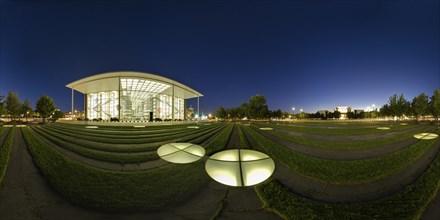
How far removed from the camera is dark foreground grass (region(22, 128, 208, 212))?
5020mm

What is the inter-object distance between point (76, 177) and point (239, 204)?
18.5ft

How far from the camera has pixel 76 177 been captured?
6871 millimetres

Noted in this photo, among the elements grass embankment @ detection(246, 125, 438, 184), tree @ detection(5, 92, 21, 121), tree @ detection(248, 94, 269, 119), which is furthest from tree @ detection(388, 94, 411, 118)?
tree @ detection(5, 92, 21, 121)

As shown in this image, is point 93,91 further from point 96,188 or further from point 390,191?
point 390,191

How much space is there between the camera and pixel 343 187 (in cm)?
612

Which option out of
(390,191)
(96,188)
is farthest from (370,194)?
(96,188)

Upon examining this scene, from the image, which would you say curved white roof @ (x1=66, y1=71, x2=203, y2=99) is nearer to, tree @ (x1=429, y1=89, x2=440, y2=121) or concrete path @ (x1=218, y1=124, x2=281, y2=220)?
concrete path @ (x1=218, y1=124, x2=281, y2=220)

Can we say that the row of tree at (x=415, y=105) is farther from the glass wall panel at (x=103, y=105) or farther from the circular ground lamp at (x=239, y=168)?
the glass wall panel at (x=103, y=105)

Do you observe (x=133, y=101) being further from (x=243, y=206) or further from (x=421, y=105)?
(x=421, y=105)

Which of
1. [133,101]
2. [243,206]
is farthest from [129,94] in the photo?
[243,206]

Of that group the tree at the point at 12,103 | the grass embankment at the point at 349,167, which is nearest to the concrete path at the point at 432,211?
the grass embankment at the point at 349,167

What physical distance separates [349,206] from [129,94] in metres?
70.5

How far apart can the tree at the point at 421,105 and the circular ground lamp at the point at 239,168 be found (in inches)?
2740

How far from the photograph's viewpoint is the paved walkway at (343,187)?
5.54 meters
